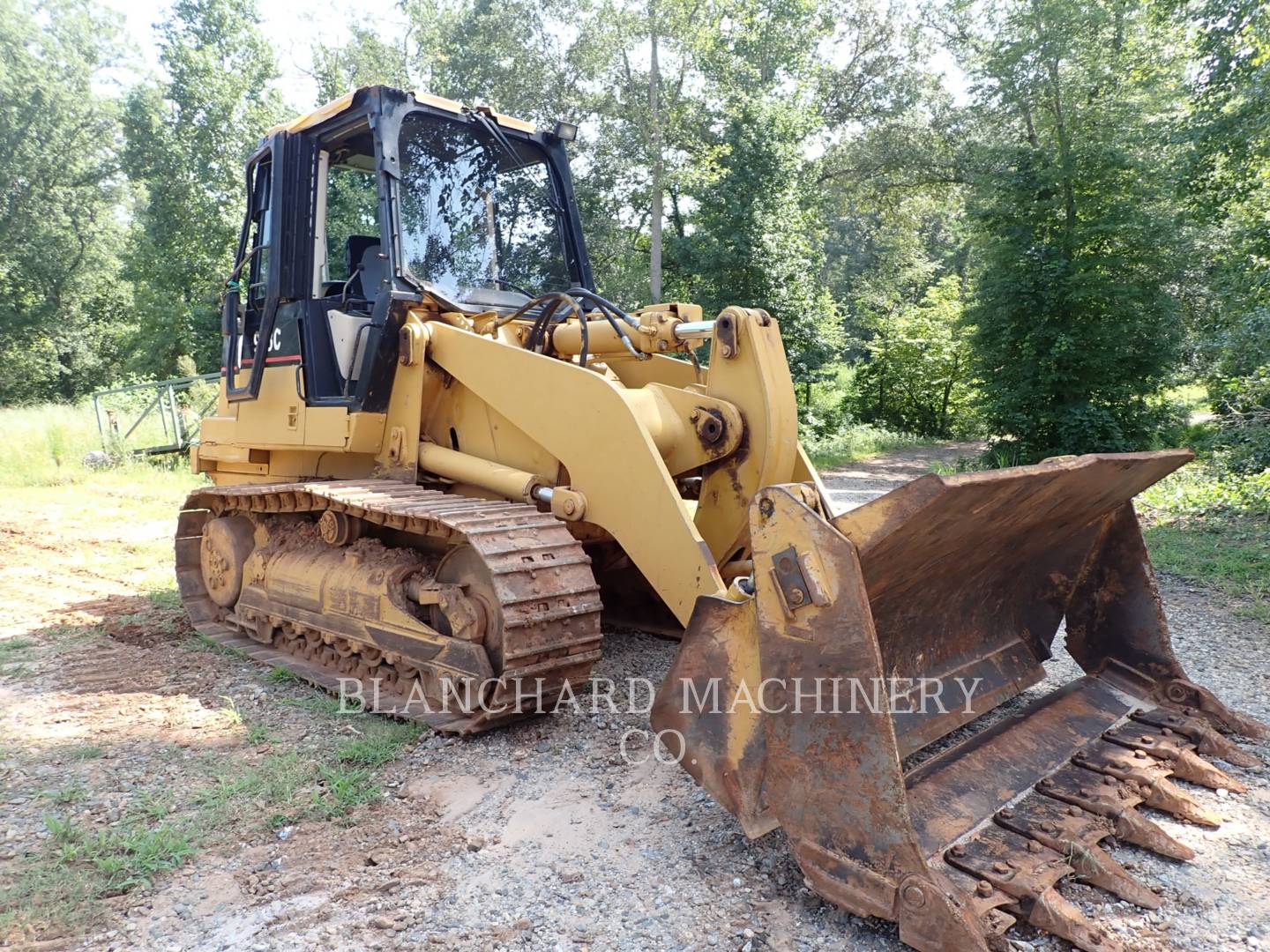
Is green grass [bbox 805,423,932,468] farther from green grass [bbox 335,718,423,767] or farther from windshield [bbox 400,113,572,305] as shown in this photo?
green grass [bbox 335,718,423,767]

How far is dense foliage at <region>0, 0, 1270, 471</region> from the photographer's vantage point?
13.4 m

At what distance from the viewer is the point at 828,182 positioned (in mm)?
26359

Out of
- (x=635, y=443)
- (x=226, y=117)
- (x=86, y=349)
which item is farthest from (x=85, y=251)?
(x=635, y=443)

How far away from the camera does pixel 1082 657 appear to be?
4.04 meters

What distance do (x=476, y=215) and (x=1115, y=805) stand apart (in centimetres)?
427

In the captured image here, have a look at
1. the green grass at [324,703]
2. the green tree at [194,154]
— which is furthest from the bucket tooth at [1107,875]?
the green tree at [194,154]

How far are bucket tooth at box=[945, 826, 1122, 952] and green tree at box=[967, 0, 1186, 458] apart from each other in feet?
40.3

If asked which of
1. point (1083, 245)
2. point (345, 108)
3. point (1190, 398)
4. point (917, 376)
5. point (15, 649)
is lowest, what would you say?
point (15, 649)

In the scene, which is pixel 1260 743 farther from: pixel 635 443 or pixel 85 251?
pixel 85 251

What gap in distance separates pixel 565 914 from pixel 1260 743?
3005mm

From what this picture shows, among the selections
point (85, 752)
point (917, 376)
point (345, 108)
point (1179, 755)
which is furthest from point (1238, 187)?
point (917, 376)

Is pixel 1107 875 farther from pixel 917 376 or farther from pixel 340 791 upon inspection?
pixel 917 376

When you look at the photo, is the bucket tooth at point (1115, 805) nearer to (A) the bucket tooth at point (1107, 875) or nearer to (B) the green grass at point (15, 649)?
(A) the bucket tooth at point (1107, 875)

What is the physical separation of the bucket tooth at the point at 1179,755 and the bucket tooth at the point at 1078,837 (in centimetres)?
65
